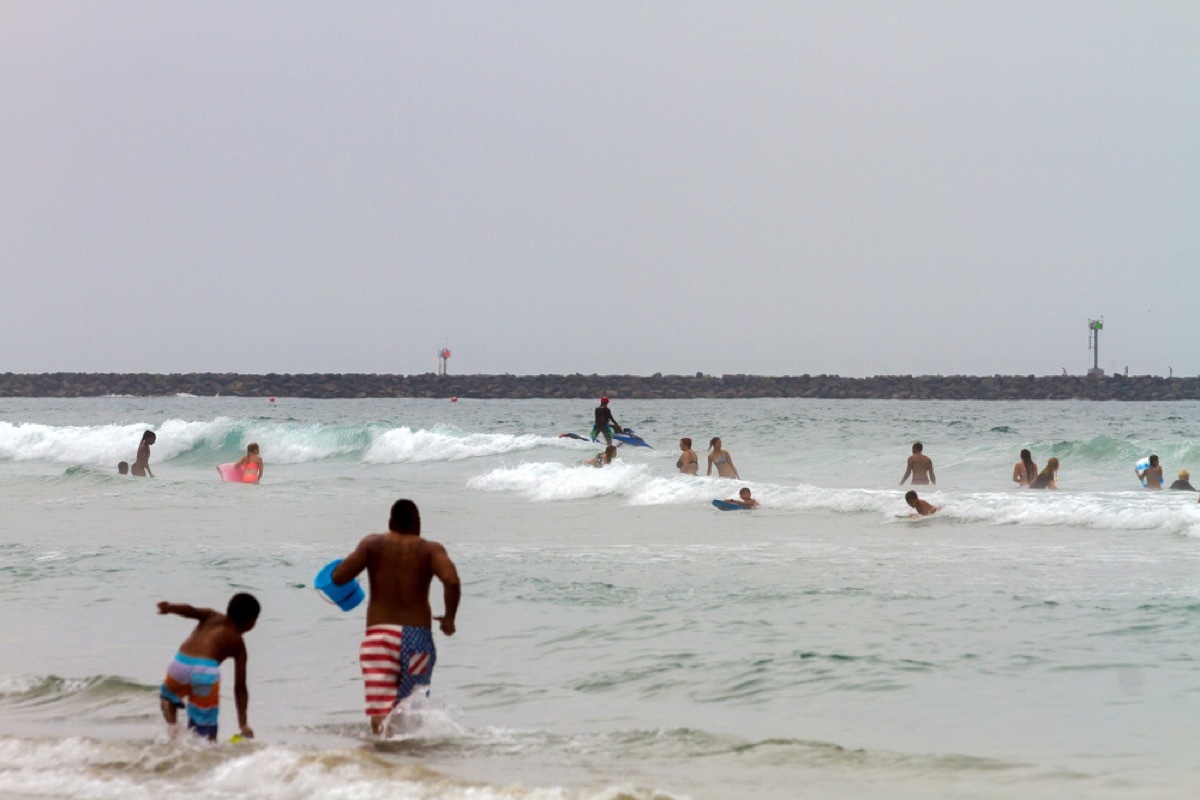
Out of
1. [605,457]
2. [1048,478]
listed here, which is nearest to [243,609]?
[1048,478]

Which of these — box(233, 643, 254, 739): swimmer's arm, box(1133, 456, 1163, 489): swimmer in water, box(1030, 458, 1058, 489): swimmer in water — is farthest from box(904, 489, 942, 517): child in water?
box(233, 643, 254, 739): swimmer's arm

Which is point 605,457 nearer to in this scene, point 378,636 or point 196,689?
point 378,636

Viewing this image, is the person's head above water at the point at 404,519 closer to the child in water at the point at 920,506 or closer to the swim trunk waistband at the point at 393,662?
the swim trunk waistband at the point at 393,662

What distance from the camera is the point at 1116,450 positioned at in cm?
3459

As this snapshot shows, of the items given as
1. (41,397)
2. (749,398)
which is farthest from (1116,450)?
(41,397)

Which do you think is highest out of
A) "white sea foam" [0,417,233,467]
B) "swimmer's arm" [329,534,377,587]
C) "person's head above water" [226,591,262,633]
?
"swimmer's arm" [329,534,377,587]

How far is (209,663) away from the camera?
639 cm

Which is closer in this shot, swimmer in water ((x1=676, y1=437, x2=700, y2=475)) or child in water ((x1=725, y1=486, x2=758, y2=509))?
child in water ((x1=725, y1=486, x2=758, y2=509))

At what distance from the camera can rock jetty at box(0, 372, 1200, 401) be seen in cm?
9725

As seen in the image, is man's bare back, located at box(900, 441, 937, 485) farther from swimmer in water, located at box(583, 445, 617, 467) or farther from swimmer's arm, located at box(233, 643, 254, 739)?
swimmer's arm, located at box(233, 643, 254, 739)

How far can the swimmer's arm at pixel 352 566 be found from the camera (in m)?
6.66

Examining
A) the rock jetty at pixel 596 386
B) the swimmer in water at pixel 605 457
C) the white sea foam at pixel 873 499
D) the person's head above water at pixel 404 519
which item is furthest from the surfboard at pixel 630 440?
the rock jetty at pixel 596 386

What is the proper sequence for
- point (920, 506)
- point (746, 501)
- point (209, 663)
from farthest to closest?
point (746, 501) → point (920, 506) → point (209, 663)

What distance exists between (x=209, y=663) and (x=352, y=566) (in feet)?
2.65
